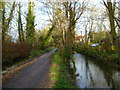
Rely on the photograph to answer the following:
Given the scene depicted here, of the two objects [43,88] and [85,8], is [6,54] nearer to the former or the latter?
[43,88]

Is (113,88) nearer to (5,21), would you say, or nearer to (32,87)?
(32,87)

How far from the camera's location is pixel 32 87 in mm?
6801

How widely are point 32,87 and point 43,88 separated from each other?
51cm

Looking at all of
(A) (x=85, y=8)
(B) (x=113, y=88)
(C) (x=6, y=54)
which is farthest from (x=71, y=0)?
(B) (x=113, y=88)

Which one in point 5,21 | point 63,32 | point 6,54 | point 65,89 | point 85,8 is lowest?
point 65,89

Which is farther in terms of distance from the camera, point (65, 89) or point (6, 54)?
point (6, 54)

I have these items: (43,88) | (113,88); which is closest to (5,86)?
(43,88)

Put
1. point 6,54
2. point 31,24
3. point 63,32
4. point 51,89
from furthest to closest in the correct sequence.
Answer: point 31,24 < point 63,32 < point 6,54 < point 51,89

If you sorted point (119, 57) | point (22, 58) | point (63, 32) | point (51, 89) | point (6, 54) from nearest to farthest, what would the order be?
point (51, 89) → point (6, 54) → point (119, 57) → point (22, 58) → point (63, 32)

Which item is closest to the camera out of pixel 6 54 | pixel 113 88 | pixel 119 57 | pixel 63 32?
pixel 113 88

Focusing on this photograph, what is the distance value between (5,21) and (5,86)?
14.3m

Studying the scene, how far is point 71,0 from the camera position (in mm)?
16938

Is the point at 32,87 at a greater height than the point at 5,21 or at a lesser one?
lesser

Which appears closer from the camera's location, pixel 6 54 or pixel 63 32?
pixel 6 54
